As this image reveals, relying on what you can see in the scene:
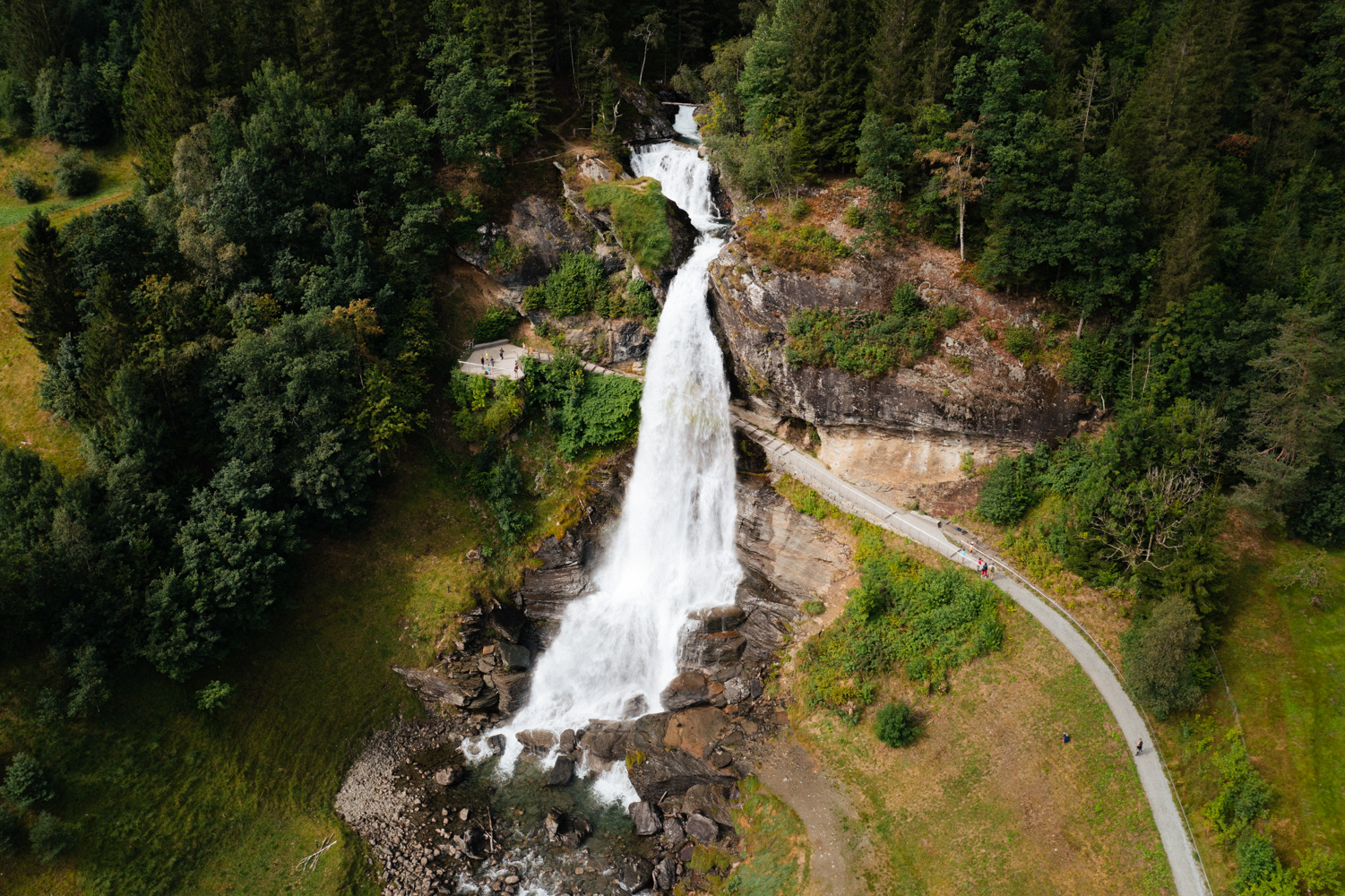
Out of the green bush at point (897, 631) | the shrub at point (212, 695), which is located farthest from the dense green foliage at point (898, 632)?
the shrub at point (212, 695)

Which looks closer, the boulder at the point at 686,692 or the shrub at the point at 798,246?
the boulder at the point at 686,692

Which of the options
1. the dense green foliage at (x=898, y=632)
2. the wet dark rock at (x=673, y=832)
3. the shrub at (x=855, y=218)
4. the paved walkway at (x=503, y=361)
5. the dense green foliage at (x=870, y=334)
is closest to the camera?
the wet dark rock at (x=673, y=832)

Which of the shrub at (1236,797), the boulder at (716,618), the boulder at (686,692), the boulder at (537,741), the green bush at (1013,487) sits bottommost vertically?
the boulder at (537,741)

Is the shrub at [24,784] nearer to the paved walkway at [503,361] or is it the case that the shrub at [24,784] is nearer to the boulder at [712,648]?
the paved walkway at [503,361]

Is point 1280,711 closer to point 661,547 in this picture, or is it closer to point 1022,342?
point 1022,342

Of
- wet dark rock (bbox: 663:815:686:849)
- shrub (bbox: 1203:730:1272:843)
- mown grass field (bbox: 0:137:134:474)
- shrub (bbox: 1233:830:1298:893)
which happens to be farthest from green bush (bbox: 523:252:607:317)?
shrub (bbox: 1233:830:1298:893)

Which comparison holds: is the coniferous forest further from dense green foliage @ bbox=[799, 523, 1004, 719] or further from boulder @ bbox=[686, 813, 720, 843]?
boulder @ bbox=[686, 813, 720, 843]

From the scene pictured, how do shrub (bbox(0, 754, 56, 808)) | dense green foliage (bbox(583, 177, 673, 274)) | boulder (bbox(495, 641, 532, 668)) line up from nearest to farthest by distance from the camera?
1. shrub (bbox(0, 754, 56, 808))
2. boulder (bbox(495, 641, 532, 668))
3. dense green foliage (bbox(583, 177, 673, 274))

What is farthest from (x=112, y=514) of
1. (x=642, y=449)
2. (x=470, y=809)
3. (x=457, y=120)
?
(x=457, y=120)
